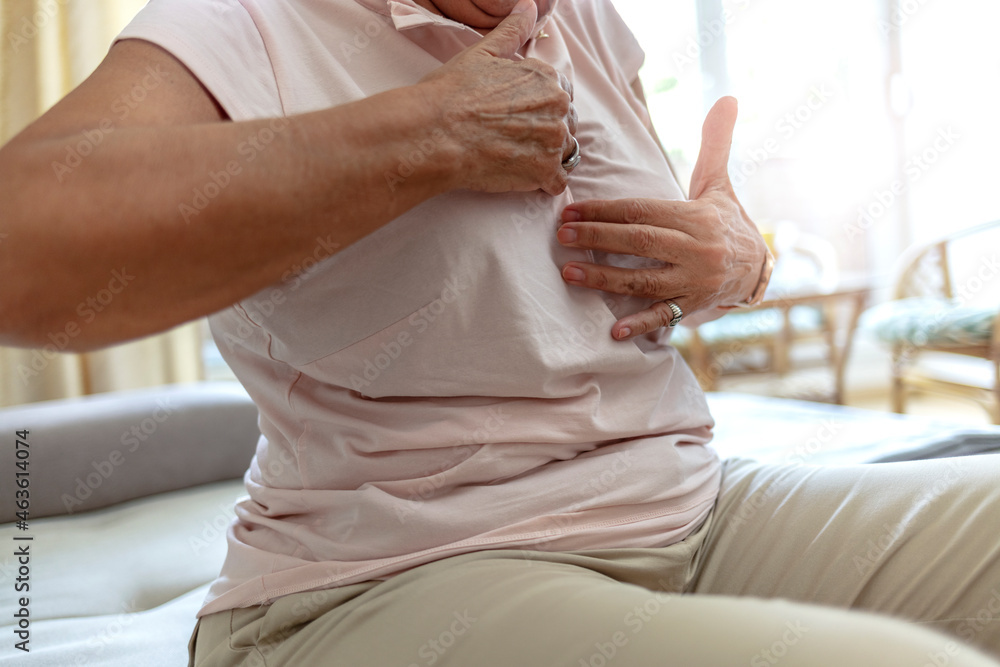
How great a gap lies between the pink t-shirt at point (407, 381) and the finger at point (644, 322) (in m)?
0.02

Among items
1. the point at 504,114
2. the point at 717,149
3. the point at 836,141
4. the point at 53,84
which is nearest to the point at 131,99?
the point at 504,114

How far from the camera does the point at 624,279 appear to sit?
2.35ft

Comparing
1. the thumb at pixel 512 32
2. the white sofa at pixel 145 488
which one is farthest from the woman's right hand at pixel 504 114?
the white sofa at pixel 145 488

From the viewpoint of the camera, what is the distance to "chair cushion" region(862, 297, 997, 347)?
2330mm

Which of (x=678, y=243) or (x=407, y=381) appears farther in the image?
(x=678, y=243)

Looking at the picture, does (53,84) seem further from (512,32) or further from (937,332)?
(937,332)

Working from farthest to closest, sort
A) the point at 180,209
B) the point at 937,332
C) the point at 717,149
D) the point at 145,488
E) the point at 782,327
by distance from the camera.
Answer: the point at 782,327
the point at 937,332
the point at 145,488
the point at 717,149
the point at 180,209

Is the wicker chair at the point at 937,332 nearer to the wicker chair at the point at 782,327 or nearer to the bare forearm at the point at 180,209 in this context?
the wicker chair at the point at 782,327

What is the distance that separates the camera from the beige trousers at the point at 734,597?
16.5 inches

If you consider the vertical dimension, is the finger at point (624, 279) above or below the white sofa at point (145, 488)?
above

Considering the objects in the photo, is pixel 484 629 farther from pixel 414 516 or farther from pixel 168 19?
pixel 168 19

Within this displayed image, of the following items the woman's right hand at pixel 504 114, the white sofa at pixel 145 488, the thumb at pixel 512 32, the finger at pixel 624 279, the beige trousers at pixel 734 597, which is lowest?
the white sofa at pixel 145 488

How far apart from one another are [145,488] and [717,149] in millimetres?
1154

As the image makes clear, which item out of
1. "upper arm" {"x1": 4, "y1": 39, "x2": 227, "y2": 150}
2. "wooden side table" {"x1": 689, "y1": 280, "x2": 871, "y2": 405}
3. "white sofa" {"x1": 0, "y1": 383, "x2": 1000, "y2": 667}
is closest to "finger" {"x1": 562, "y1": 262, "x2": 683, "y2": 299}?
"upper arm" {"x1": 4, "y1": 39, "x2": 227, "y2": 150}
